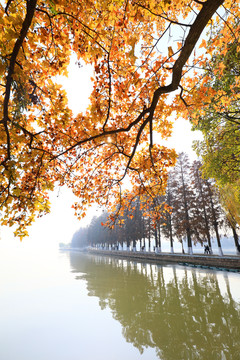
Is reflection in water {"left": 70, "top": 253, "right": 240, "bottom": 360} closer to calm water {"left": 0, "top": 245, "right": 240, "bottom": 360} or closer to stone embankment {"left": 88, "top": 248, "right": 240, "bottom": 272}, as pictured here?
calm water {"left": 0, "top": 245, "right": 240, "bottom": 360}

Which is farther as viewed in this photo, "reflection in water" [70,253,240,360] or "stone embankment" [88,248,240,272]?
"stone embankment" [88,248,240,272]

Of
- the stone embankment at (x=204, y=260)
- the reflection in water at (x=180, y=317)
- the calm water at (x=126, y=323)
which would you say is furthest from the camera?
the stone embankment at (x=204, y=260)

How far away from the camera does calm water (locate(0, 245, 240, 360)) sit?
19.8 ft

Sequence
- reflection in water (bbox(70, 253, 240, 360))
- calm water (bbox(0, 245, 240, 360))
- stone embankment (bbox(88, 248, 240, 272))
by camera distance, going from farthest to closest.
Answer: stone embankment (bbox(88, 248, 240, 272)) → calm water (bbox(0, 245, 240, 360)) → reflection in water (bbox(70, 253, 240, 360))

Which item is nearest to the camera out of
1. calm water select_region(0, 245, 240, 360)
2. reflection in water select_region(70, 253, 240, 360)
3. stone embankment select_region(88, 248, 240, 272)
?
reflection in water select_region(70, 253, 240, 360)

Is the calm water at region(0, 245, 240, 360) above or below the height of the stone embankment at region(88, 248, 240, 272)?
below

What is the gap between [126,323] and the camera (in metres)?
8.01

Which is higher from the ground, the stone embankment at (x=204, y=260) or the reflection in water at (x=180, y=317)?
the stone embankment at (x=204, y=260)

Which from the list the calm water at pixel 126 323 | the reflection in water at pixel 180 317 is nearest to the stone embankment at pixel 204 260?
the calm water at pixel 126 323

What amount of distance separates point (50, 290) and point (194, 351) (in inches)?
474

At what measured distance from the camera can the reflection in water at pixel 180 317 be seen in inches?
228

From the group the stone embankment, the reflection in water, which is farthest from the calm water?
the stone embankment

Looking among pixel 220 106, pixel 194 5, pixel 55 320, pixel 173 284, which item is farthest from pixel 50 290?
pixel 194 5

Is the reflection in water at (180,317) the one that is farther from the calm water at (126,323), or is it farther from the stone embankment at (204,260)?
the stone embankment at (204,260)
